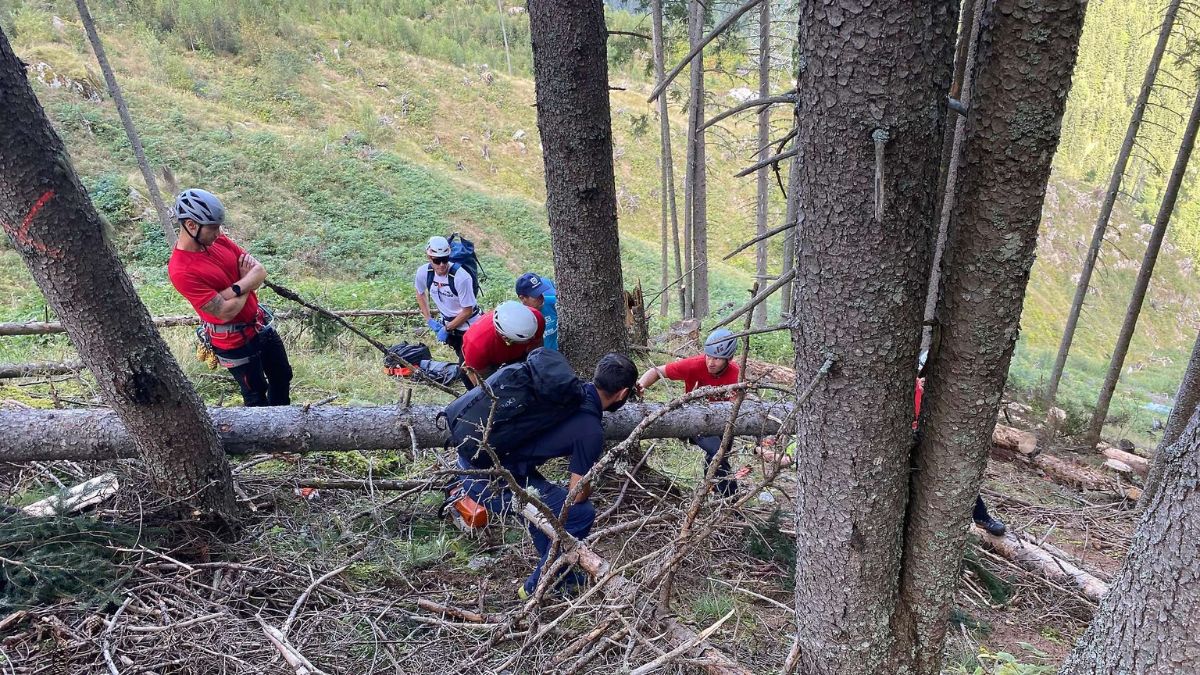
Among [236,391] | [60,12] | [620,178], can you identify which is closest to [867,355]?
[236,391]

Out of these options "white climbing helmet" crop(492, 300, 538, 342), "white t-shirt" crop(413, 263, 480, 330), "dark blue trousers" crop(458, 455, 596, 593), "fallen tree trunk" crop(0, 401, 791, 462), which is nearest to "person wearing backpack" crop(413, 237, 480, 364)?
"white t-shirt" crop(413, 263, 480, 330)

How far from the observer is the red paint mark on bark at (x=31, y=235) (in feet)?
8.45

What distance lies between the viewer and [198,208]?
3.66m

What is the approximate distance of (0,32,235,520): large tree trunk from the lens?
254cm

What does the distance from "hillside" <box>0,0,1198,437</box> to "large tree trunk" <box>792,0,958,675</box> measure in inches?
203

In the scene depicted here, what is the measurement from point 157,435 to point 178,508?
0.45 m

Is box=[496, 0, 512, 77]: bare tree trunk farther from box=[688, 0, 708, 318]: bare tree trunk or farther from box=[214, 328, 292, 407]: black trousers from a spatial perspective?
box=[214, 328, 292, 407]: black trousers

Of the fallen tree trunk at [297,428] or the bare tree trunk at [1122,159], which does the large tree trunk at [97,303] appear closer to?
the fallen tree trunk at [297,428]

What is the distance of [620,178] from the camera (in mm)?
33094

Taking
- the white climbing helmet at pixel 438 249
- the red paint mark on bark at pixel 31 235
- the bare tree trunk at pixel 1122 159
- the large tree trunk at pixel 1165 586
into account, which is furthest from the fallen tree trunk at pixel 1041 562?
the bare tree trunk at pixel 1122 159

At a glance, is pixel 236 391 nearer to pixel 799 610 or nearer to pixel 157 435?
pixel 157 435

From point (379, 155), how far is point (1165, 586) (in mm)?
26464

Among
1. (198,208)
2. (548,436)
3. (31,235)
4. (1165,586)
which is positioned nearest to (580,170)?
(548,436)

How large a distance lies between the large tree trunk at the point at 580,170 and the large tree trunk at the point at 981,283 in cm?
249
